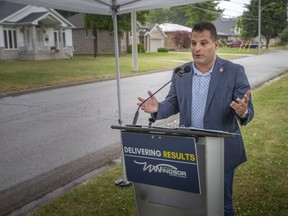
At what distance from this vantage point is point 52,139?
7.58 metres

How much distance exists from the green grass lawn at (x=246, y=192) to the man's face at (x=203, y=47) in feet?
6.59

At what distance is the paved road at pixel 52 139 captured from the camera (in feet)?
17.6

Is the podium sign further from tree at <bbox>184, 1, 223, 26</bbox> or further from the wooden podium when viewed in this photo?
tree at <bbox>184, 1, 223, 26</bbox>

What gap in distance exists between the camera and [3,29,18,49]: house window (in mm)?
37500

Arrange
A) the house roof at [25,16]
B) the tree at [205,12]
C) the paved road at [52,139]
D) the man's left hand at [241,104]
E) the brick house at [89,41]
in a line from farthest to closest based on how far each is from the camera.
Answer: the tree at [205,12]
the brick house at [89,41]
the house roof at [25,16]
the paved road at [52,139]
the man's left hand at [241,104]

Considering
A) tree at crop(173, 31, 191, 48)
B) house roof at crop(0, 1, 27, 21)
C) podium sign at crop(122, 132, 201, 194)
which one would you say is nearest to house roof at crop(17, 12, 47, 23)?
house roof at crop(0, 1, 27, 21)

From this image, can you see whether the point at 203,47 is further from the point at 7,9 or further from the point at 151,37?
the point at 151,37

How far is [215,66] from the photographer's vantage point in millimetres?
3092

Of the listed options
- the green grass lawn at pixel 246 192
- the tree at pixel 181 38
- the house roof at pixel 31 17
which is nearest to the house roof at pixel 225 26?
the tree at pixel 181 38

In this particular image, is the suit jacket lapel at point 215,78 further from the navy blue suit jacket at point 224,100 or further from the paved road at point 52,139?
the paved road at point 52,139

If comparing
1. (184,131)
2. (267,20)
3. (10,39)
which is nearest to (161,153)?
(184,131)

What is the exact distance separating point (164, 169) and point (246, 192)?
2501 millimetres

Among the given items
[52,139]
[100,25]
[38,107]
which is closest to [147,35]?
[100,25]

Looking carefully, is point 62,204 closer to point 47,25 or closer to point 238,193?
point 238,193
